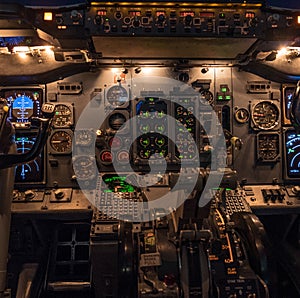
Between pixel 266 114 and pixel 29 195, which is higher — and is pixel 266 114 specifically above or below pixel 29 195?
above

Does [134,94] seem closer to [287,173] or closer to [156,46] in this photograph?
[156,46]

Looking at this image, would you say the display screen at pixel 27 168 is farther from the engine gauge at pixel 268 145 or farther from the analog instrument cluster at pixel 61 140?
the engine gauge at pixel 268 145

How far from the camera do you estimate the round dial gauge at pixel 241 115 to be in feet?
15.3

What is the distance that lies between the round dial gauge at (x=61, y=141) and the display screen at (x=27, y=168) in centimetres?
21

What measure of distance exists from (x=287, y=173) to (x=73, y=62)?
292 centimetres

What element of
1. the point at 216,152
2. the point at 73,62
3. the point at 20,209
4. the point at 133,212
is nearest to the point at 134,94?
the point at 73,62

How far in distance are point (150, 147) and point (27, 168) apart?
150 cm

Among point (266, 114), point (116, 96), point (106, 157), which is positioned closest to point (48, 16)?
point (116, 96)

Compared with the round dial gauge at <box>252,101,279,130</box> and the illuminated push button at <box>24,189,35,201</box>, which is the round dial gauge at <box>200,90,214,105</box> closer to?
the round dial gauge at <box>252,101,279,130</box>

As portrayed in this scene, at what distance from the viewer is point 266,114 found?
15.5 feet

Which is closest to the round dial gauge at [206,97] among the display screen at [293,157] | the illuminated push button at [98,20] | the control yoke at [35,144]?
the display screen at [293,157]

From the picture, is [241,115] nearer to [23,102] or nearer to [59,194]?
[59,194]

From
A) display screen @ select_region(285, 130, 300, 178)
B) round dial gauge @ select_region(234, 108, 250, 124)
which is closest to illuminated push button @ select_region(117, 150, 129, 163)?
round dial gauge @ select_region(234, 108, 250, 124)

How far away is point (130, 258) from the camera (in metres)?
3.28
